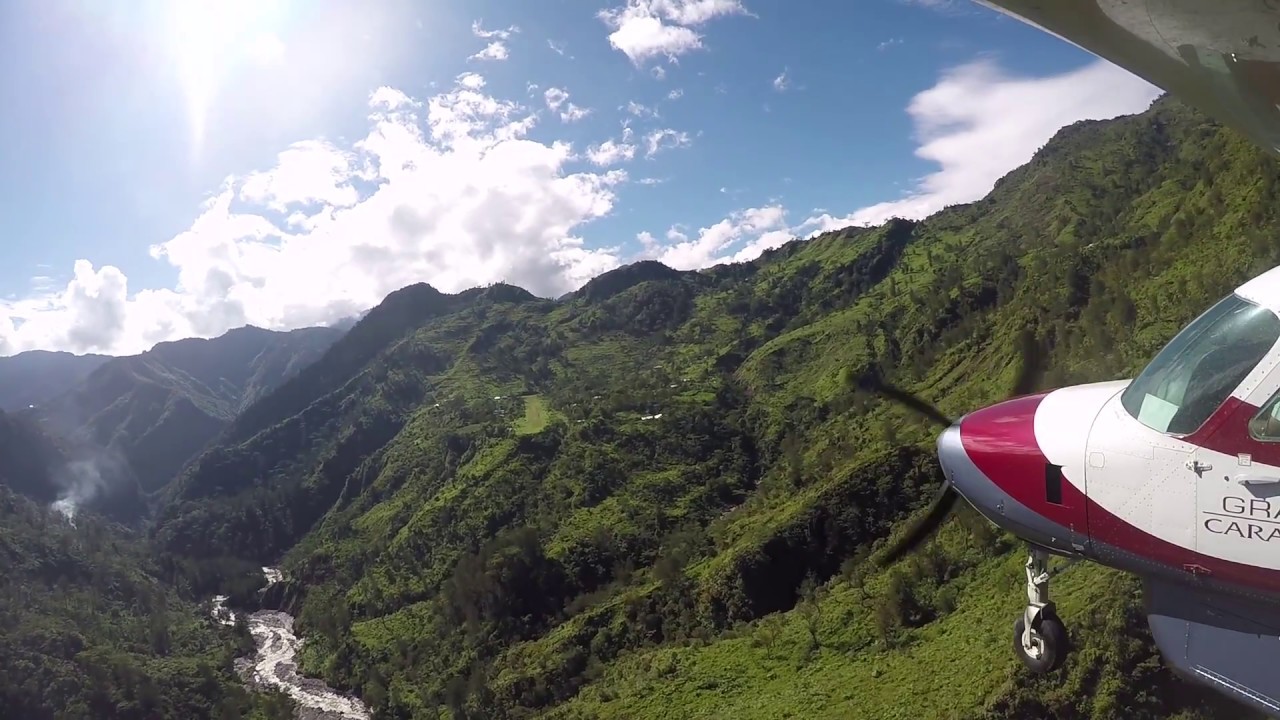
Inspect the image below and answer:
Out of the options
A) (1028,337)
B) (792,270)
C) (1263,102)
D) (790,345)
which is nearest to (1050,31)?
(1263,102)

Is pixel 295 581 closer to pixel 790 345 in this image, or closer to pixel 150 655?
pixel 150 655

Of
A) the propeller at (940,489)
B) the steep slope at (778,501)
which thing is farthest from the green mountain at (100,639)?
the propeller at (940,489)

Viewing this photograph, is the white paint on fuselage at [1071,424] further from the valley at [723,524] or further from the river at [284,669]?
the river at [284,669]

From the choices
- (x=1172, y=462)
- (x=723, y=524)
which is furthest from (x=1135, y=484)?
(x=723, y=524)

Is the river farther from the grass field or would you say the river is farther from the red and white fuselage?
the red and white fuselage

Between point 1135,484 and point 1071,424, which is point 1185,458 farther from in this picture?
point 1071,424

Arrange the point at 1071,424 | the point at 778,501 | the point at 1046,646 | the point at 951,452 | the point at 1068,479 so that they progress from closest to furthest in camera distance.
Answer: the point at 1068,479 → the point at 1071,424 → the point at 951,452 → the point at 1046,646 → the point at 778,501

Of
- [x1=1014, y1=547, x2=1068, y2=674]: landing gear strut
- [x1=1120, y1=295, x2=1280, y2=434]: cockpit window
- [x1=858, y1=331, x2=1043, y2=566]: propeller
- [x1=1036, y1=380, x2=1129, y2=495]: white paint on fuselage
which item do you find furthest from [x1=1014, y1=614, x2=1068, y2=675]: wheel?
[x1=1120, y1=295, x2=1280, y2=434]: cockpit window

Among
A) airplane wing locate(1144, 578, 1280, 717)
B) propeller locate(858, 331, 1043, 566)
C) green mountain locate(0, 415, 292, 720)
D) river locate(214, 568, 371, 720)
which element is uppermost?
propeller locate(858, 331, 1043, 566)
